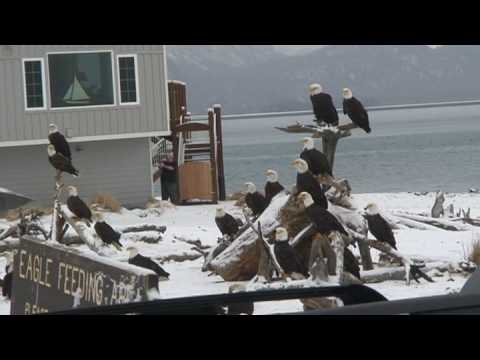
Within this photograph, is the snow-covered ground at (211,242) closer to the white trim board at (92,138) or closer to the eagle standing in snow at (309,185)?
the eagle standing in snow at (309,185)

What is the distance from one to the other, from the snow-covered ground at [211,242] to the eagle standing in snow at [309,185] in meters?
0.69

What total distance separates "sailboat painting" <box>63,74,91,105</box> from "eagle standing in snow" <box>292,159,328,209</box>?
497cm

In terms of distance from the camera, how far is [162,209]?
426 inches

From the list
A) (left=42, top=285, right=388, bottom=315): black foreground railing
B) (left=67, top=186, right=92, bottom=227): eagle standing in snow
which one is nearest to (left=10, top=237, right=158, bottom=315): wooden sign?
(left=42, top=285, right=388, bottom=315): black foreground railing

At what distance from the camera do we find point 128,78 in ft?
35.1

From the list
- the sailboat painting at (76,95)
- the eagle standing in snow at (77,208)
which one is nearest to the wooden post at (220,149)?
the sailboat painting at (76,95)

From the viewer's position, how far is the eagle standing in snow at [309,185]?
5965mm

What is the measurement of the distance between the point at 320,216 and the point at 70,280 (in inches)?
107

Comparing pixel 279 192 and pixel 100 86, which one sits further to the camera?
pixel 100 86

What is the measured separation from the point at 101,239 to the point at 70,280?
474cm

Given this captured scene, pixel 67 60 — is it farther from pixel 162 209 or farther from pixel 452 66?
pixel 452 66
